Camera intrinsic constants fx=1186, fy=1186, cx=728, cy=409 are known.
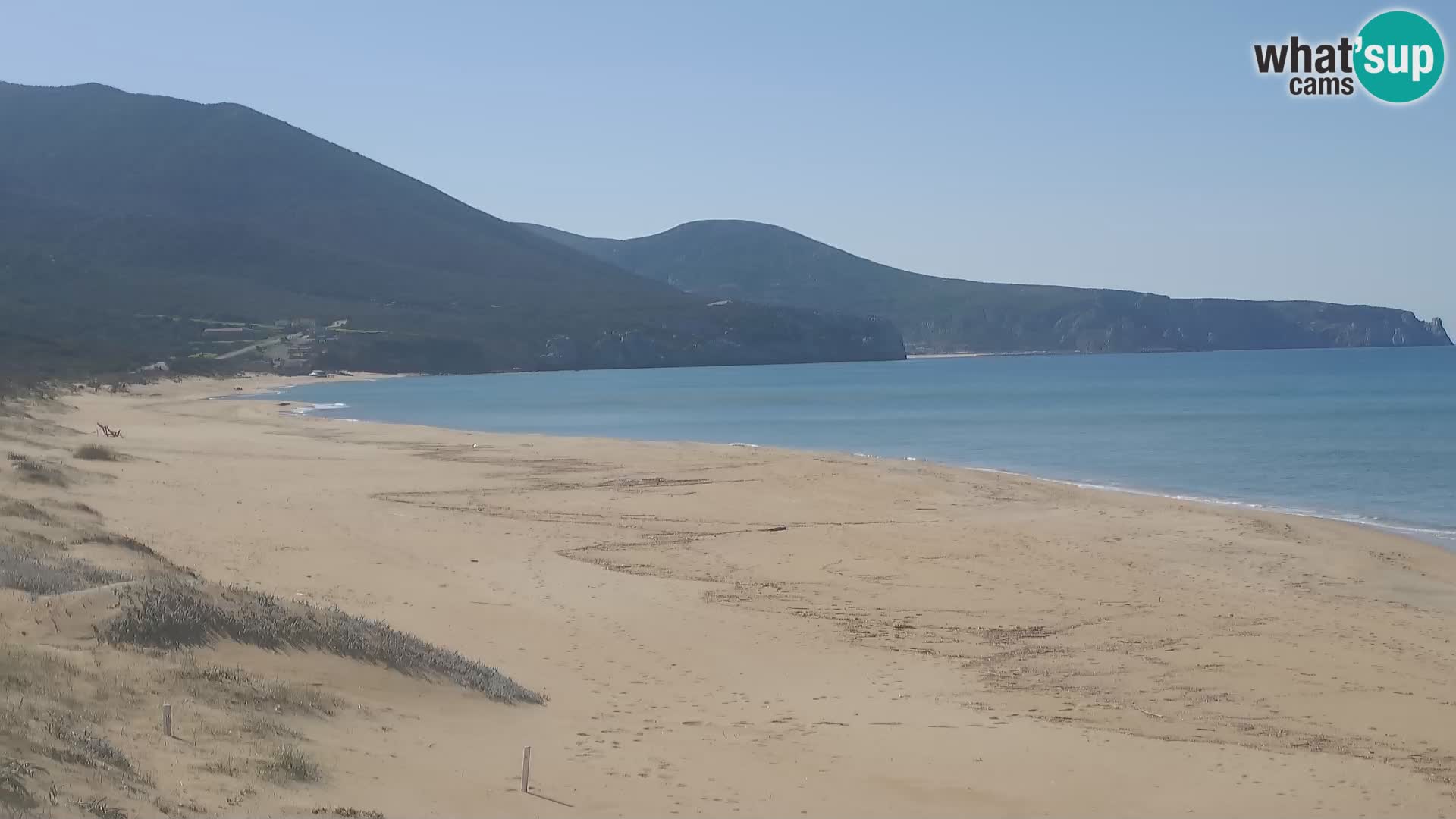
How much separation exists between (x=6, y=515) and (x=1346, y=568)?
19.6m

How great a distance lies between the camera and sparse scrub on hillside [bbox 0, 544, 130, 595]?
9.54 meters

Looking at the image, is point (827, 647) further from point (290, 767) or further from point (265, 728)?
point (290, 767)

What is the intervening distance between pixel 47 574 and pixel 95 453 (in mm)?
19517

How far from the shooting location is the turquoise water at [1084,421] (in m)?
33.8

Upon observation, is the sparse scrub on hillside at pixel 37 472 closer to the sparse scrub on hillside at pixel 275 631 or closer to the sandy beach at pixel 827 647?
the sandy beach at pixel 827 647

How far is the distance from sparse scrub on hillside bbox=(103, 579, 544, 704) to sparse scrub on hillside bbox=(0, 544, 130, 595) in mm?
751

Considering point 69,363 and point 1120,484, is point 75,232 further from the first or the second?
point 1120,484

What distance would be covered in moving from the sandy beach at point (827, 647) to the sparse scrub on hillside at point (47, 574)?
126cm

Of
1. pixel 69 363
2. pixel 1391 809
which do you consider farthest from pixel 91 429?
pixel 69 363

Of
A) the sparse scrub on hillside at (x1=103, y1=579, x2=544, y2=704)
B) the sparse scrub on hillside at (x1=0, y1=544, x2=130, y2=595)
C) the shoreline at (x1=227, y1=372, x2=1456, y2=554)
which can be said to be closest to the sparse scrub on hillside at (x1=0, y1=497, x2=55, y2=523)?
the sparse scrub on hillside at (x1=0, y1=544, x2=130, y2=595)

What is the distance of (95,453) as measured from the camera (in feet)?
90.4

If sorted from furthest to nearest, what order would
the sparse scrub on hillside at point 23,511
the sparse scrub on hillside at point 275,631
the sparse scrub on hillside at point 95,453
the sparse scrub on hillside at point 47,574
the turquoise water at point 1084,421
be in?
the turquoise water at point 1084,421 < the sparse scrub on hillside at point 95,453 < the sparse scrub on hillside at point 23,511 < the sparse scrub on hillside at point 47,574 < the sparse scrub on hillside at point 275,631

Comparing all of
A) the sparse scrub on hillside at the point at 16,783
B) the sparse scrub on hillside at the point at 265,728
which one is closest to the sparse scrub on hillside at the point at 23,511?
the sparse scrub on hillside at the point at 265,728

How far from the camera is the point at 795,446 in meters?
46.7
